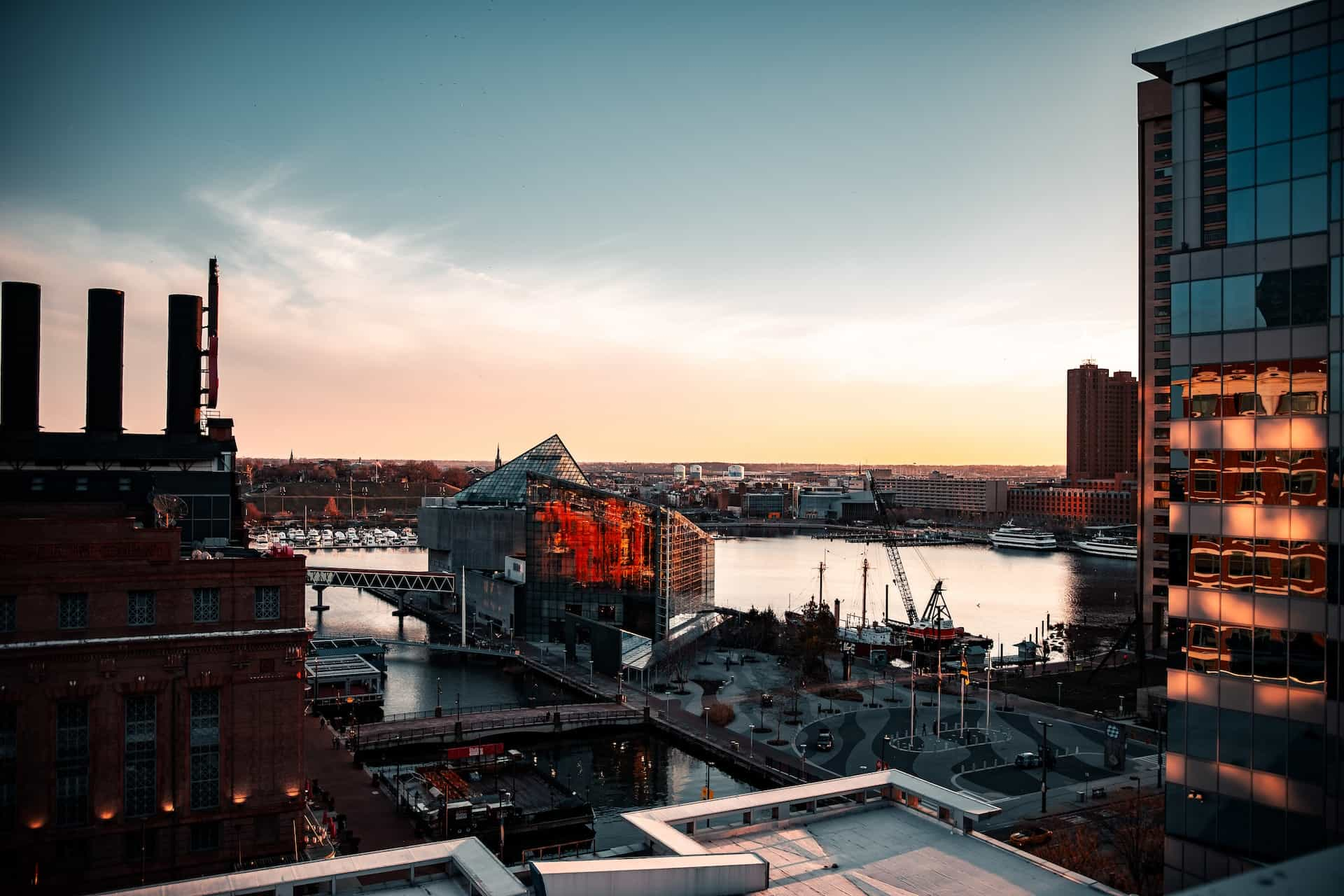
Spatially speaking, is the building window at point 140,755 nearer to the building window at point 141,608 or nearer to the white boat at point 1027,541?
the building window at point 141,608

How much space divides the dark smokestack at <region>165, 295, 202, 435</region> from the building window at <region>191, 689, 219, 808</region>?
29.0 metres

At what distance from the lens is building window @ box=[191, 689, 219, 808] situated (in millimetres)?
28203

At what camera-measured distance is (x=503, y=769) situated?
42.9m

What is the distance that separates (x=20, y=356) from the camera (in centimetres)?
4759

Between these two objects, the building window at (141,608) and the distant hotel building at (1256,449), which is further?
the building window at (141,608)

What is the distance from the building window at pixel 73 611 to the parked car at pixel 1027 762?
37.3 m

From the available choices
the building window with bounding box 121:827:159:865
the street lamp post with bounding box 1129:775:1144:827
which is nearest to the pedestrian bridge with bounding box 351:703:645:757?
the building window with bounding box 121:827:159:865

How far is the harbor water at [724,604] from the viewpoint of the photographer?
144ft

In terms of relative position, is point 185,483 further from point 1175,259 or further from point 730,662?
point 1175,259

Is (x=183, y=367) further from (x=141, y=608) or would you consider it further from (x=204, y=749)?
(x=204, y=749)

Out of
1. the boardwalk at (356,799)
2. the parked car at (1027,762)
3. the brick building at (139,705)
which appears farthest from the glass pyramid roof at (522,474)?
the brick building at (139,705)

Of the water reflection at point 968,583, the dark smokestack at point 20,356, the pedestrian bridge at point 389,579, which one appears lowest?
the water reflection at point 968,583

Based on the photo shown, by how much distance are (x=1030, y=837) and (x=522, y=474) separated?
222ft

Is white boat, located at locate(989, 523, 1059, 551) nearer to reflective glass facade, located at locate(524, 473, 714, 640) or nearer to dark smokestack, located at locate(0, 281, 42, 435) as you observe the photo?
reflective glass facade, located at locate(524, 473, 714, 640)
